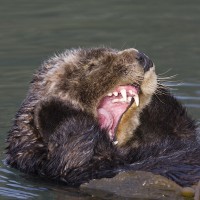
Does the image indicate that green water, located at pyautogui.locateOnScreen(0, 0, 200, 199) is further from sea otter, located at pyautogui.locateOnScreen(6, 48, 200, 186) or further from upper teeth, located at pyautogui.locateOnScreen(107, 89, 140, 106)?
upper teeth, located at pyautogui.locateOnScreen(107, 89, 140, 106)

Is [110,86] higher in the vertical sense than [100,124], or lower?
higher

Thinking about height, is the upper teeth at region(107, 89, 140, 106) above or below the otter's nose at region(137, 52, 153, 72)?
below

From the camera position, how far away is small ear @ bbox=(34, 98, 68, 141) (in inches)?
227

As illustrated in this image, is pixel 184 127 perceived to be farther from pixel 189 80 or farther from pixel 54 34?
pixel 54 34

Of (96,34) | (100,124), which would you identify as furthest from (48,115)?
(96,34)

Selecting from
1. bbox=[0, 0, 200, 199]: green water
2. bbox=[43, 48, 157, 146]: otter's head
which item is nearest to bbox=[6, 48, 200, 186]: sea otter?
bbox=[43, 48, 157, 146]: otter's head

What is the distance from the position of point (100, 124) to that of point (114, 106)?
0.53 ft

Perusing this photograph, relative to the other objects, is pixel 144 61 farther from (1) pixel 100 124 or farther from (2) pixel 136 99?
(1) pixel 100 124

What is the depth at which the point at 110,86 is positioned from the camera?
6.00 m

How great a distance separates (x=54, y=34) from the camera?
1024 cm

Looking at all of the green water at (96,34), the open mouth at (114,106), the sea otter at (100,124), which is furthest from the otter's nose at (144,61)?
the green water at (96,34)

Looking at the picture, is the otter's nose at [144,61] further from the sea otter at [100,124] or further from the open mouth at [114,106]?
the open mouth at [114,106]

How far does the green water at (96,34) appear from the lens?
831cm

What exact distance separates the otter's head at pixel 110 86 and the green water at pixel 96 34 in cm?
110
